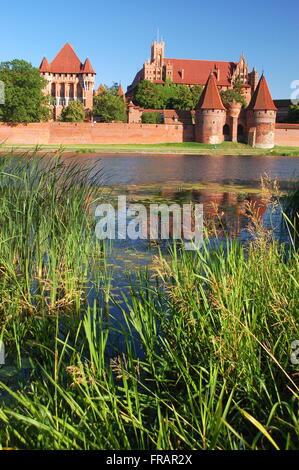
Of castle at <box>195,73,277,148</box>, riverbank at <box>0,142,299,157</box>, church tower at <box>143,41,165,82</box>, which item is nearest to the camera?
riverbank at <box>0,142,299,157</box>

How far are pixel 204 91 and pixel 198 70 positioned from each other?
2316 centimetres

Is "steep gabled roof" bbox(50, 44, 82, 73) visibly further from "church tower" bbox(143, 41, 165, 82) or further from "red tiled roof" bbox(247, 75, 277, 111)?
"red tiled roof" bbox(247, 75, 277, 111)

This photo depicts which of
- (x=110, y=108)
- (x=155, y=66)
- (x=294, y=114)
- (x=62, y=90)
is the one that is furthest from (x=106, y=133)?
(x=155, y=66)

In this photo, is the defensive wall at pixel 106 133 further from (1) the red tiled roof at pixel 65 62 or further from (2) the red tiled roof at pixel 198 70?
(2) the red tiled roof at pixel 198 70

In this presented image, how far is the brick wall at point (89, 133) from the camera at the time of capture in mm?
43469

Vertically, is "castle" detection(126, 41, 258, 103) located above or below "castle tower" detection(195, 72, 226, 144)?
above

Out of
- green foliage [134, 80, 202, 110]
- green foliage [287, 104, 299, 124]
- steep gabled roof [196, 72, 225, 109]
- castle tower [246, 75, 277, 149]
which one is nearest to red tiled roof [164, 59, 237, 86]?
green foliage [134, 80, 202, 110]

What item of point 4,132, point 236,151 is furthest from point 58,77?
point 236,151

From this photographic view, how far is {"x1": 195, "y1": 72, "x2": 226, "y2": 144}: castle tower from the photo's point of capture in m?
46.1

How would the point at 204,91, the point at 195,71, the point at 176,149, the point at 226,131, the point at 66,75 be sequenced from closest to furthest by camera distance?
1. the point at 176,149
2. the point at 204,91
3. the point at 226,131
4. the point at 66,75
5. the point at 195,71

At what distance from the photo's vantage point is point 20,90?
42062mm

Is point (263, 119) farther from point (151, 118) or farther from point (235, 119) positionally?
point (151, 118)

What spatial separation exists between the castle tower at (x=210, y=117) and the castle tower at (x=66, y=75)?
16.9 meters

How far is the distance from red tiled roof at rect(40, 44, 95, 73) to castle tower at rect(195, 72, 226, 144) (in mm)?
19195
